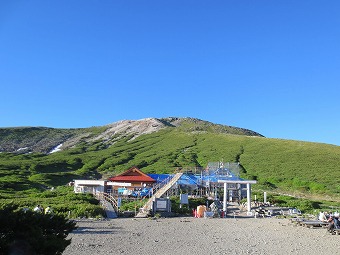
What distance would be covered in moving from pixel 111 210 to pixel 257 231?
1372 centimetres

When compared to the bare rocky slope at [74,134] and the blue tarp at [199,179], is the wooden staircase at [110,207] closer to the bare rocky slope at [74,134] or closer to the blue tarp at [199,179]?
the blue tarp at [199,179]

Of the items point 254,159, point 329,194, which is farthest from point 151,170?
point 329,194

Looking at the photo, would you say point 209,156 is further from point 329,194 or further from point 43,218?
point 43,218

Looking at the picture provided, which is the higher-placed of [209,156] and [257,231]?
[209,156]

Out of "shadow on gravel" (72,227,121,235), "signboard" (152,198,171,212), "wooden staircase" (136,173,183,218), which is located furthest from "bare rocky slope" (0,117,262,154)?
"shadow on gravel" (72,227,121,235)

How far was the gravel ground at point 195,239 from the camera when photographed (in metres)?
16.9

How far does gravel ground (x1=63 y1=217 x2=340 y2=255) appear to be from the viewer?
16.9 m

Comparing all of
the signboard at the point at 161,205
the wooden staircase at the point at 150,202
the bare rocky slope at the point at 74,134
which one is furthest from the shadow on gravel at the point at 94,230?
the bare rocky slope at the point at 74,134

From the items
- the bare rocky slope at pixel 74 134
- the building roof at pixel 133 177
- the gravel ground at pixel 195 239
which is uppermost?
the bare rocky slope at pixel 74 134

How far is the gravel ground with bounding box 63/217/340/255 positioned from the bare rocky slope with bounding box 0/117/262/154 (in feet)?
356

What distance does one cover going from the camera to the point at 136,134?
472 ft

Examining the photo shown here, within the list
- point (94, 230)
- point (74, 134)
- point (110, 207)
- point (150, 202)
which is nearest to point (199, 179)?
point (150, 202)

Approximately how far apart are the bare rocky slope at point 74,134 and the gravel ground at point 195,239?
108 metres

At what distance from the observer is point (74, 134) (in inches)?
6654
